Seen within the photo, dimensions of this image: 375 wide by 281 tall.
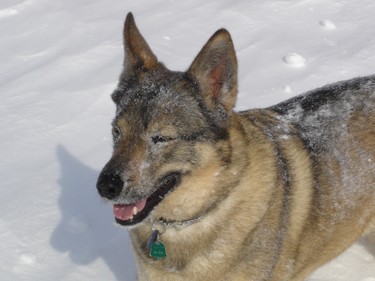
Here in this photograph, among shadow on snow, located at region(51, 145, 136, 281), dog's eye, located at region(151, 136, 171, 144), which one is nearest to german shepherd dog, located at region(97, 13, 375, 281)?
dog's eye, located at region(151, 136, 171, 144)

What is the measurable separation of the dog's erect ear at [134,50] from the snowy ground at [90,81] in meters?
1.58

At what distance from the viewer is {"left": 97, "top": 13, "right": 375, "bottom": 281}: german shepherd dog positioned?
123 inches

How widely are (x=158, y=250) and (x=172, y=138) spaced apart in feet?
2.31

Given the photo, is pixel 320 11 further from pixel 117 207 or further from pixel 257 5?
pixel 117 207

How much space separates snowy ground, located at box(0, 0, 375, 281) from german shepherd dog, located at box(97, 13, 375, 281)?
871 mm

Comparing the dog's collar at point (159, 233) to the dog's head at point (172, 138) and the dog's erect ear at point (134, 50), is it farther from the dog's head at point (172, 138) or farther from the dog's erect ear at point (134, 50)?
the dog's erect ear at point (134, 50)

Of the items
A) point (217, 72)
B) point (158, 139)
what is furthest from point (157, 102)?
point (217, 72)

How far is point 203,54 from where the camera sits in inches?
126

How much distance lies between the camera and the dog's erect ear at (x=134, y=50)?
11.6ft

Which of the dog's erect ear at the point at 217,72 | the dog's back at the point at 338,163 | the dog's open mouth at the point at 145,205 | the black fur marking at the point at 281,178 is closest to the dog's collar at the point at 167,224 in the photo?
the dog's open mouth at the point at 145,205

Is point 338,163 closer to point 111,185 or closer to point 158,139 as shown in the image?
point 158,139

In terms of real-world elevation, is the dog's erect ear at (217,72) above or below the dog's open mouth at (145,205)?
above

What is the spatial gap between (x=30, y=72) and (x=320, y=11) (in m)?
3.72

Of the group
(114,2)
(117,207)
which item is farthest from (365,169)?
(114,2)
